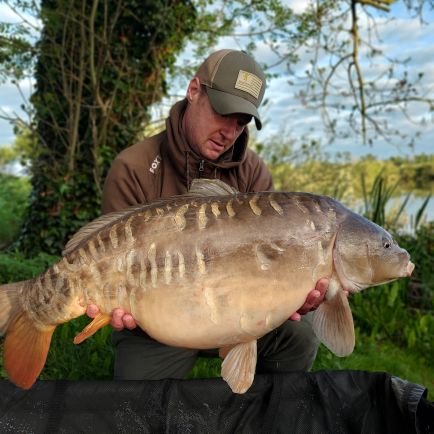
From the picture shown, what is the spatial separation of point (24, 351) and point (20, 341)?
0.08 feet

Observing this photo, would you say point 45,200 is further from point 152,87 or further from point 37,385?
point 37,385

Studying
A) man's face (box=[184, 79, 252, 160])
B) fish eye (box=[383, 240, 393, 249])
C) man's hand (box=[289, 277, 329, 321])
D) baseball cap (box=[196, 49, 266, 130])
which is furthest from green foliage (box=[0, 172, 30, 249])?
fish eye (box=[383, 240, 393, 249])

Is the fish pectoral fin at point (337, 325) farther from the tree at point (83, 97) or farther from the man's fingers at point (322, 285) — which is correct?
the tree at point (83, 97)

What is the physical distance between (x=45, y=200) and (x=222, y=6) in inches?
82.1

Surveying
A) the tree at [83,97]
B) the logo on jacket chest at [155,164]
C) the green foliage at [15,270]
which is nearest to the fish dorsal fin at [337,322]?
the logo on jacket chest at [155,164]

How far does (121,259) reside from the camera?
1217 mm

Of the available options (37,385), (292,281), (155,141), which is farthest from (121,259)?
(155,141)

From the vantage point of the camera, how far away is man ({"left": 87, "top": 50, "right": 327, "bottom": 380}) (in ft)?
5.21

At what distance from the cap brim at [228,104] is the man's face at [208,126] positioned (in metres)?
0.04

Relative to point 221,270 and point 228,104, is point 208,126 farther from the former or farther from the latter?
point 221,270

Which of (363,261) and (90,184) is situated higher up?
(363,261)

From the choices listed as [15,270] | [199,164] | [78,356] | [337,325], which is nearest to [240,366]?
[337,325]

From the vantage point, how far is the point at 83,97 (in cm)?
391

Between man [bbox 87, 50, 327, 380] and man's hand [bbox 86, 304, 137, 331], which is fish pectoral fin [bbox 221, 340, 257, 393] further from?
man [bbox 87, 50, 327, 380]
